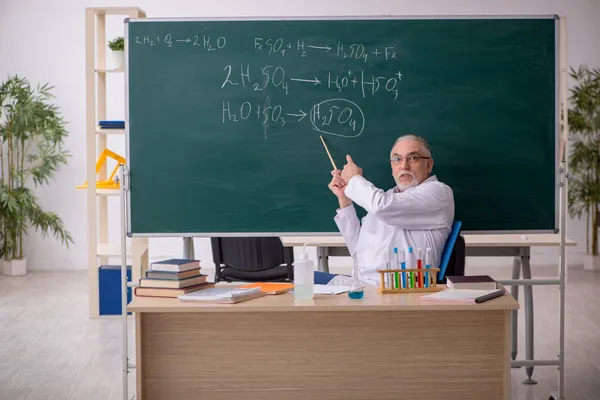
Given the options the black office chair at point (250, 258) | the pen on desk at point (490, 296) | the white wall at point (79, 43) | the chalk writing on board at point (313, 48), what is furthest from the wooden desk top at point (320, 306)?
the white wall at point (79, 43)

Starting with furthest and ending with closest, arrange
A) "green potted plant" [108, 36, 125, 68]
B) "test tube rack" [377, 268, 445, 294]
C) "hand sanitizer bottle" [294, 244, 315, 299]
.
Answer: "green potted plant" [108, 36, 125, 68] → "test tube rack" [377, 268, 445, 294] → "hand sanitizer bottle" [294, 244, 315, 299]

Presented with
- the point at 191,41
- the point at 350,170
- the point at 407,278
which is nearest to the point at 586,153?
the point at 350,170

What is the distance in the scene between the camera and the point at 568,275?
809 cm

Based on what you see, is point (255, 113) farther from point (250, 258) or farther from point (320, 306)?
point (250, 258)

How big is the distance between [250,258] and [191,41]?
5.30 ft

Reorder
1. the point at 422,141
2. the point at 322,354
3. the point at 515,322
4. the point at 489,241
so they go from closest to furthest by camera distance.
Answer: the point at 322,354 → the point at 422,141 → the point at 515,322 → the point at 489,241

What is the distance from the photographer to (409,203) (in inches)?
140

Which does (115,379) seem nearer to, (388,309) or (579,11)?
(388,309)

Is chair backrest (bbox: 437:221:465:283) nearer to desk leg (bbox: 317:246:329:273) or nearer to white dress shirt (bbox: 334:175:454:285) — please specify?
white dress shirt (bbox: 334:175:454:285)

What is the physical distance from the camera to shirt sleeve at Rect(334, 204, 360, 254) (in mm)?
3828

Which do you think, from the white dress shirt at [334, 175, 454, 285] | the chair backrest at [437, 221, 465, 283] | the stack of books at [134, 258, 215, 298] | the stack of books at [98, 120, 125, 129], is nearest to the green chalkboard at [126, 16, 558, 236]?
the white dress shirt at [334, 175, 454, 285]

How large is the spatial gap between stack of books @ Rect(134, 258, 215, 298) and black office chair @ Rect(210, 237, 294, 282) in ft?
5.79

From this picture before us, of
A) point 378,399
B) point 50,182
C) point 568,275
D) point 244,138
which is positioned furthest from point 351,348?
point 50,182

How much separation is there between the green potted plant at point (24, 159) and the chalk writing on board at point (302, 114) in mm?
4591
